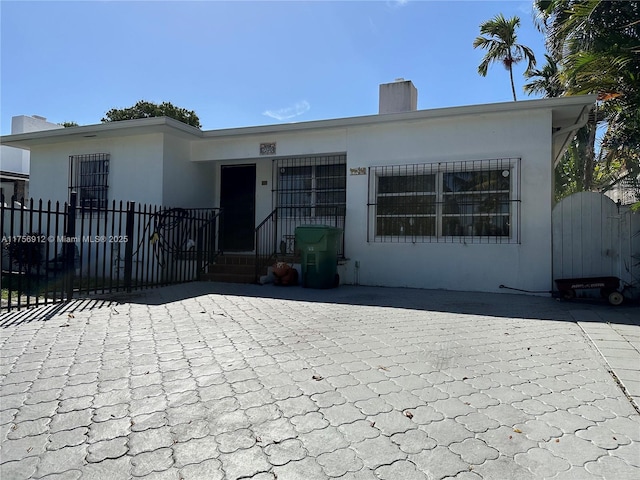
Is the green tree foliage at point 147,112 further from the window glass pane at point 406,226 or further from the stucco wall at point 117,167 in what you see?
the window glass pane at point 406,226

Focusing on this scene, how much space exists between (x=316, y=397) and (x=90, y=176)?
11.6 m

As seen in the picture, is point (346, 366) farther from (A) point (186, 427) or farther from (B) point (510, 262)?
(B) point (510, 262)

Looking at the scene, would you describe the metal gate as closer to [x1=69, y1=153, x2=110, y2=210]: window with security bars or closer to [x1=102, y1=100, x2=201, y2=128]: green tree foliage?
[x1=69, y1=153, x2=110, y2=210]: window with security bars

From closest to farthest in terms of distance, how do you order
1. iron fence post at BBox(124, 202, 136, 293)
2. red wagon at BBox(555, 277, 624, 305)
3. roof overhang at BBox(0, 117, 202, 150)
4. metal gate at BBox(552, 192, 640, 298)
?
red wagon at BBox(555, 277, 624, 305)
metal gate at BBox(552, 192, 640, 298)
iron fence post at BBox(124, 202, 136, 293)
roof overhang at BBox(0, 117, 202, 150)

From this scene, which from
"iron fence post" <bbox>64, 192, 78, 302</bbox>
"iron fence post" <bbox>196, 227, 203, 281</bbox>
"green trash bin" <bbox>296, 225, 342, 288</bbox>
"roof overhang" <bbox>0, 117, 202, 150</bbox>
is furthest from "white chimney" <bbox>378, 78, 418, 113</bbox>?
"iron fence post" <bbox>64, 192, 78, 302</bbox>

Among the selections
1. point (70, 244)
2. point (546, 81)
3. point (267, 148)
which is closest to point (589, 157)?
point (546, 81)

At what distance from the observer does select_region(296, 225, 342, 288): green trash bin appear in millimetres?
8781

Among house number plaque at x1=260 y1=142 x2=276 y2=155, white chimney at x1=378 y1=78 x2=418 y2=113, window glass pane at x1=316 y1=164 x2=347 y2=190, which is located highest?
white chimney at x1=378 y1=78 x2=418 y2=113

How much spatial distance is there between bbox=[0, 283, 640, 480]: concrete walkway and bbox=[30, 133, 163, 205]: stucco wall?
560 centimetres

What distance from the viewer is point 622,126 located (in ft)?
25.6

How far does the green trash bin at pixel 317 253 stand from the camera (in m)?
8.78

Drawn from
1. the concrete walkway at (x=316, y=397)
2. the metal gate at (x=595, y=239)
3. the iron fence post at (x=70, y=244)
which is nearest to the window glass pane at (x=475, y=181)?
the metal gate at (x=595, y=239)

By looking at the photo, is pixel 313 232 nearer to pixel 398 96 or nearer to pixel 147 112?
pixel 398 96

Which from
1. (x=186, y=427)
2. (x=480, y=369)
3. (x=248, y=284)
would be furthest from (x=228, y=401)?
(x=248, y=284)
